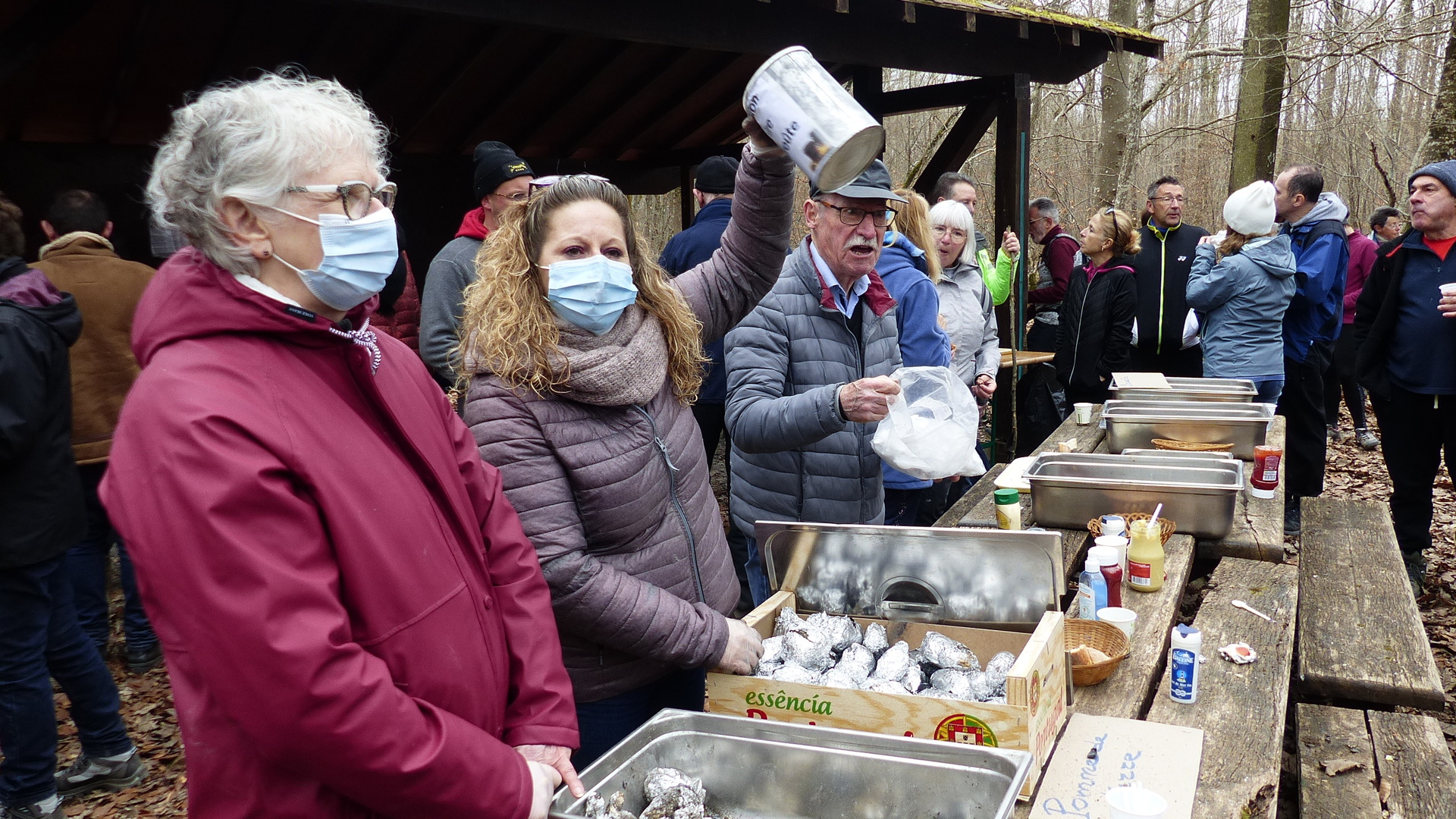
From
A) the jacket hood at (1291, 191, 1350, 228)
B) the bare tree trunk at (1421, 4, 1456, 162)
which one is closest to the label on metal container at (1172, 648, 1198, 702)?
the jacket hood at (1291, 191, 1350, 228)

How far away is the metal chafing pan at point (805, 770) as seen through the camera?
144 centimetres

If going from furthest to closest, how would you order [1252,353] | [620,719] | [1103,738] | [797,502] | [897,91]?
[897,91], [1252,353], [797,502], [620,719], [1103,738]

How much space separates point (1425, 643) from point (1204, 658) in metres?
1.22

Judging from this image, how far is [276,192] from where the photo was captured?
1299mm

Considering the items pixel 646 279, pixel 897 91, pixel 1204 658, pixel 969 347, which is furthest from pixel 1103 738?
pixel 897 91

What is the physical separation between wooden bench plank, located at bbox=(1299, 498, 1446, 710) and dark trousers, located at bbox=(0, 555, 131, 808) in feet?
13.2

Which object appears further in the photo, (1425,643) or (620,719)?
(1425,643)

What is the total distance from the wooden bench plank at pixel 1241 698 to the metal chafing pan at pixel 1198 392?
2.08 m

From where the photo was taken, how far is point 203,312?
124 centimetres

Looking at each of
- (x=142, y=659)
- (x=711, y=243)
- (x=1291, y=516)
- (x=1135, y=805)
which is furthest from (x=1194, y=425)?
(x=142, y=659)

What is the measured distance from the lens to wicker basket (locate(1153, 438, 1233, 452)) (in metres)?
4.02

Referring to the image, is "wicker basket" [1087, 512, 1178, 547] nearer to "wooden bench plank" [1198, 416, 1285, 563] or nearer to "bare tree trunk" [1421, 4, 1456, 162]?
"wooden bench plank" [1198, 416, 1285, 563]

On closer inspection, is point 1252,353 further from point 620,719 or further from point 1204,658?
point 620,719

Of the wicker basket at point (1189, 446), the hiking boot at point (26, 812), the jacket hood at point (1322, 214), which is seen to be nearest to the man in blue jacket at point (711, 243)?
the wicker basket at point (1189, 446)
